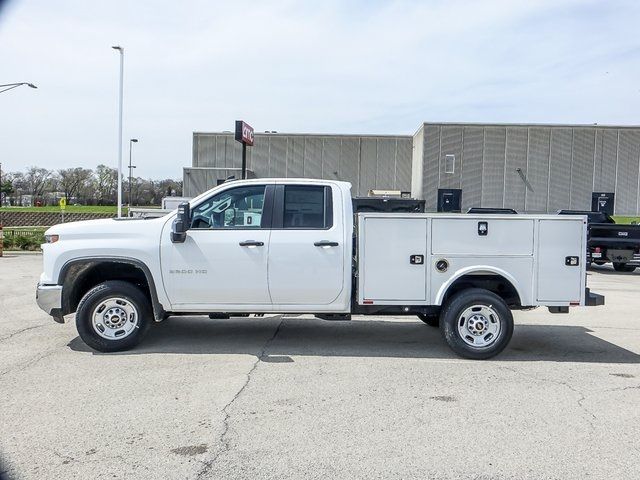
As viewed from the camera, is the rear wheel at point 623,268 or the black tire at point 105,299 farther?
the rear wheel at point 623,268

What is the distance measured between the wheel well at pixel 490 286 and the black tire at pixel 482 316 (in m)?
0.17

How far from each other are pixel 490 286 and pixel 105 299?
14.5 feet

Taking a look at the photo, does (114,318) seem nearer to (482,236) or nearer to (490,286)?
(482,236)

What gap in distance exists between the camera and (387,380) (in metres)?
5.62

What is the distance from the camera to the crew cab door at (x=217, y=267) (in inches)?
252

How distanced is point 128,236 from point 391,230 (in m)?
2.96

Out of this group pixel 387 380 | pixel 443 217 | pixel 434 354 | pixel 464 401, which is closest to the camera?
pixel 464 401

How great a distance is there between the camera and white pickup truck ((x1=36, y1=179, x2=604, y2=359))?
6.37m

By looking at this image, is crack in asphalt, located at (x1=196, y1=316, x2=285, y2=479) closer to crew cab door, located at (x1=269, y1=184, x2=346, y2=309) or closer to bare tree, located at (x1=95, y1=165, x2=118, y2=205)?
crew cab door, located at (x1=269, y1=184, x2=346, y2=309)

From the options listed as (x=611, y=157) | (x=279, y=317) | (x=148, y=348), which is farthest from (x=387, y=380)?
(x=611, y=157)

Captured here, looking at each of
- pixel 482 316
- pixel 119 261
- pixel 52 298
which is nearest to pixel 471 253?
pixel 482 316

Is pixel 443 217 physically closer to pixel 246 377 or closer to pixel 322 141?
pixel 246 377

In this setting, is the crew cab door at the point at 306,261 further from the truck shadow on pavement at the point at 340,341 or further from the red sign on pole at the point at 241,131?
the red sign on pole at the point at 241,131

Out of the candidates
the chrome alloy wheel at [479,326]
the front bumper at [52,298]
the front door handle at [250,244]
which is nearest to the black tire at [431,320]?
the chrome alloy wheel at [479,326]
